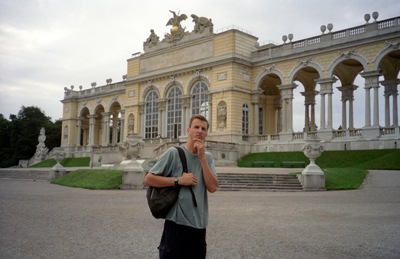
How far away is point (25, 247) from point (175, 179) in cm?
410

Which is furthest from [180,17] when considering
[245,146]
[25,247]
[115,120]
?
[25,247]

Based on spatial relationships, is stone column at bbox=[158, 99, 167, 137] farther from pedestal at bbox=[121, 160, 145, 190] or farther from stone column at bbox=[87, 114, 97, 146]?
pedestal at bbox=[121, 160, 145, 190]

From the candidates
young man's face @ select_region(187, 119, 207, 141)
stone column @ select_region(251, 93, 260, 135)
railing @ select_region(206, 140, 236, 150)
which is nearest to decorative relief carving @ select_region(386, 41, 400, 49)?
stone column @ select_region(251, 93, 260, 135)

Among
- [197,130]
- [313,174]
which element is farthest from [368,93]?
[197,130]

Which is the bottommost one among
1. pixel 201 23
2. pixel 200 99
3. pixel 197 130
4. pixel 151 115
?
pixel 197 130

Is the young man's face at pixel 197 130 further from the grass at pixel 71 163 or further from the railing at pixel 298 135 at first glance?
the grass at pixel 71 163

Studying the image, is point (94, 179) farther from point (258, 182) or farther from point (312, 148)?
point (312, 148)

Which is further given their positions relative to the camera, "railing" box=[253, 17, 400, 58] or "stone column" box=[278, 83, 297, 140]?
"stone column" box=[278, 83, 297, 140]

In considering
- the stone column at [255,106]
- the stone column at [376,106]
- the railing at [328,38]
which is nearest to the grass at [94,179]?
the stone column at [255,106]

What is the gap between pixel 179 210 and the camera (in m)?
3.50

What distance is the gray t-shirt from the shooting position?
3.48m

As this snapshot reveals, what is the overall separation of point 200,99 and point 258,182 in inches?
907

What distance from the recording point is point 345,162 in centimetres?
2911

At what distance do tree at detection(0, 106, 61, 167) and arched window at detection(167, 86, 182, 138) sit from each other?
3303 centimetres
